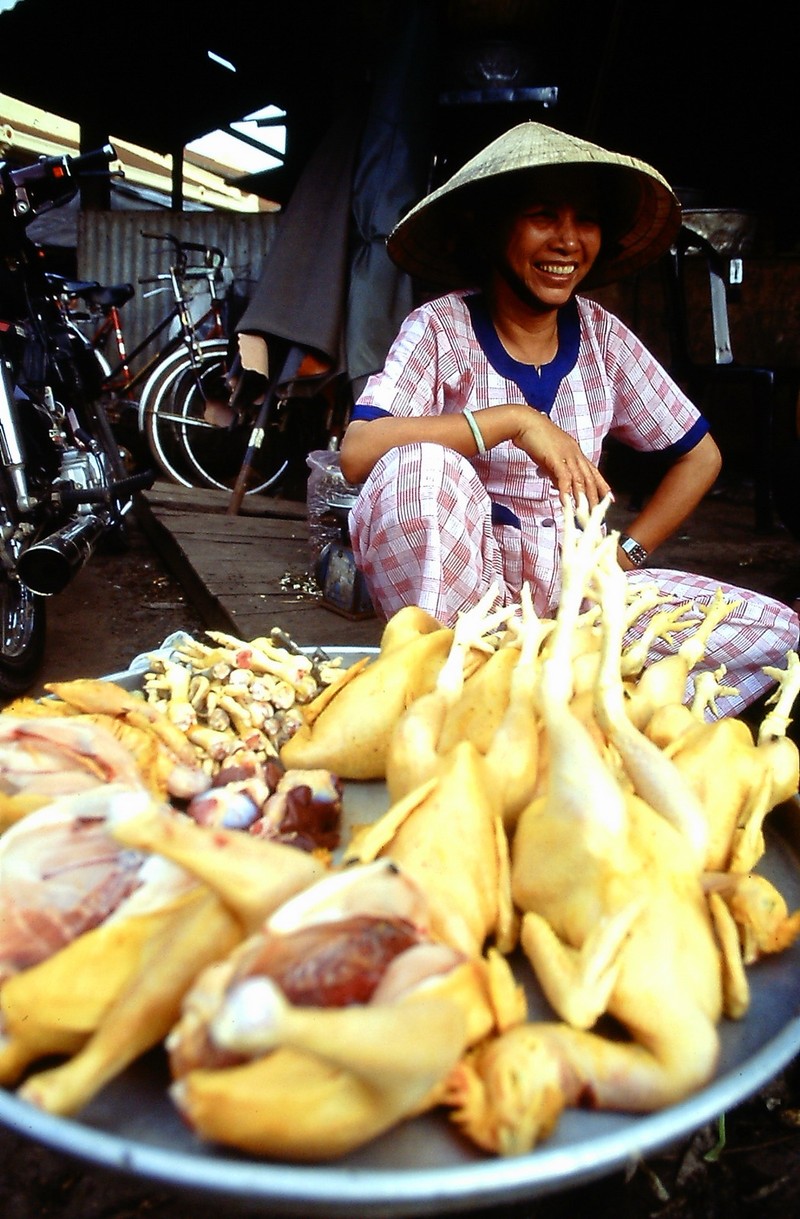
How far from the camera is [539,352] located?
2400 millimetres

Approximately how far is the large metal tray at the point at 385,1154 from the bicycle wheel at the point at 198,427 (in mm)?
5589

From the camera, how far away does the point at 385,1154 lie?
66 cm

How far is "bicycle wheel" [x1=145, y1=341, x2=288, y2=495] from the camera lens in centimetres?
619

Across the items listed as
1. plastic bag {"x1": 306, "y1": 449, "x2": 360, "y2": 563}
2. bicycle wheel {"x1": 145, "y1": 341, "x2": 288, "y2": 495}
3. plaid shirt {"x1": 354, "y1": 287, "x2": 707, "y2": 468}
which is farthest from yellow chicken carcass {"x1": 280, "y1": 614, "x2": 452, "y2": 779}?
bicycle wheel {"x1": 145, "y1": 341, "x2": 288, "y2": 495}

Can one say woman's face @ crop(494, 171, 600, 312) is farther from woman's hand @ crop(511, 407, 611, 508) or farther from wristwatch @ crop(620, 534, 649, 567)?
wristwatch @ crop(620, 534, 649, 567)

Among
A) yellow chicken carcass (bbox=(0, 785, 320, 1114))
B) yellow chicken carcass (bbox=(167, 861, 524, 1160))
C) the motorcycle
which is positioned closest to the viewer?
yellow chicken carcass (bbox=(167, 861, 524, 1160))

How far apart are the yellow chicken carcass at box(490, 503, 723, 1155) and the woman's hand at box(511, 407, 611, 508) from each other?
115 cm

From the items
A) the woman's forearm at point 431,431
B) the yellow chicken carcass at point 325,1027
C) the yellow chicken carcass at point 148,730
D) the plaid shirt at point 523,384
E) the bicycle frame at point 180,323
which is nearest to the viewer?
the yellow chicken carcass at point 325,1027

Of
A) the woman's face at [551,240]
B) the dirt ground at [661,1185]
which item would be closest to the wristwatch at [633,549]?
the woman's face at [551,240]

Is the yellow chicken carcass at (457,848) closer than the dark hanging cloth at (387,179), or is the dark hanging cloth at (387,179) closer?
the yellow chicken carcass at (457,848)

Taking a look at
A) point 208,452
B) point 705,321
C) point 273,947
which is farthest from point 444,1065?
point 208,452

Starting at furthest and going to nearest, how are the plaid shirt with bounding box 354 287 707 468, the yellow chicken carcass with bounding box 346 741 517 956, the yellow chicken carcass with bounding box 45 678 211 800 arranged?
the plaid shirt with bounding box 354 287 707 468
the yellow chicken carcass with bounding box 45 678 211 800
the yellow chicken carcass with bounding box 346 741 517 956

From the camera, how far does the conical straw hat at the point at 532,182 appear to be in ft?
6.73

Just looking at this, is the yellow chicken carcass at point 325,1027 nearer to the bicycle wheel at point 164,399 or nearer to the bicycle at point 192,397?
the bicycle at point 192,397
